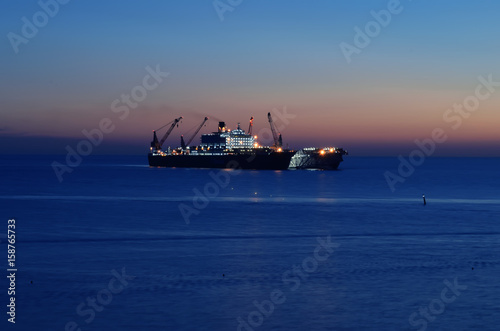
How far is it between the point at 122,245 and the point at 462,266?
19.3 metres

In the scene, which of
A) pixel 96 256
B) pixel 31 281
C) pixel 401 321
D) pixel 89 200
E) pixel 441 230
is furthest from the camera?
pixel 89 200

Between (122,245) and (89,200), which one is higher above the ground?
(89,200)

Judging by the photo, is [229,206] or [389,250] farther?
[229,206]

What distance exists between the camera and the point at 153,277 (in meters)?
30.4

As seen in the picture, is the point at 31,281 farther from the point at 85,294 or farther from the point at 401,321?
the point at 401,321

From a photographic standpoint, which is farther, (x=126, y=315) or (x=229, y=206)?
(x=229, y=206)

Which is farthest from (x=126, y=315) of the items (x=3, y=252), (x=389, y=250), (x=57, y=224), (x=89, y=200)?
(x=89, y=200)

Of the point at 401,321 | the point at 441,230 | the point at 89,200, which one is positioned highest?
the point at 89,200

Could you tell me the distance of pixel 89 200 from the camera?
82.5 meters

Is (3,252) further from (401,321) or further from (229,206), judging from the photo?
(229,206)

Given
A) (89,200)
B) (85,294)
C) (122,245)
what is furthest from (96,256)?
(89,200)

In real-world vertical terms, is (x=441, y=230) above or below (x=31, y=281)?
above

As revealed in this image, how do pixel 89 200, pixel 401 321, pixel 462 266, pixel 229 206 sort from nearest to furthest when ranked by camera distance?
pixel 401 321, pixel 462 266, pixel 229 206, pixel 89 200

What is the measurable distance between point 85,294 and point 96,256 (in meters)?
9.46
